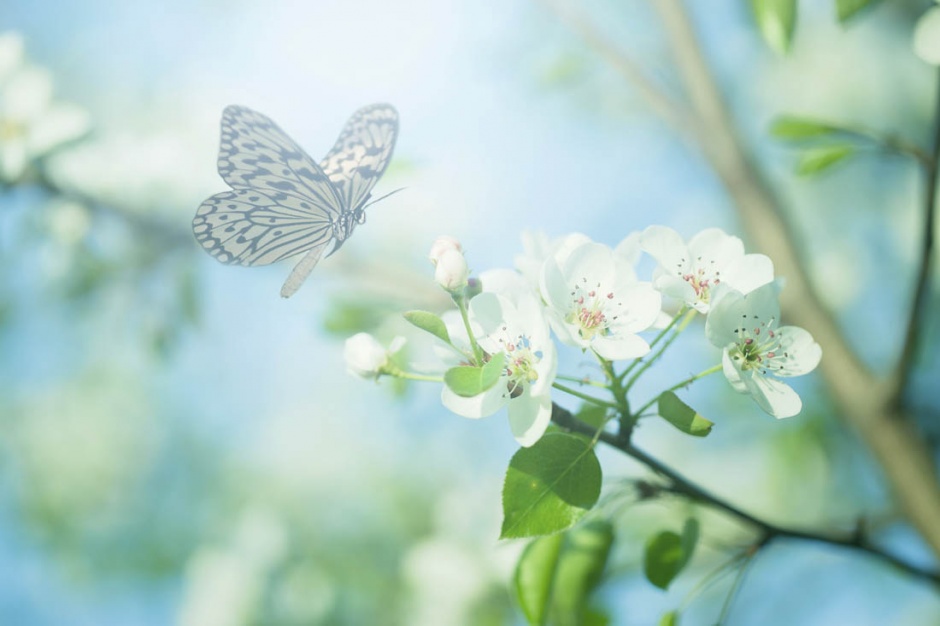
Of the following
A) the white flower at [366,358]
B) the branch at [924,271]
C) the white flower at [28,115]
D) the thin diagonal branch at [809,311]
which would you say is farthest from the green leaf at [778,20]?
the white flower at [28,115]

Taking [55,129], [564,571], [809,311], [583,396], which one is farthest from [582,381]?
[55,129]

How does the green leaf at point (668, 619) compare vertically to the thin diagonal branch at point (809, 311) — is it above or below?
above

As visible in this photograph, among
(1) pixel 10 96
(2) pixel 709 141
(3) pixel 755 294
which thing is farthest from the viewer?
(2) pixel 709 141

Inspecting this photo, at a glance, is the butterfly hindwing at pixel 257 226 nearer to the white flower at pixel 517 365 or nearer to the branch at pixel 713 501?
the white flower at pixel 517 365

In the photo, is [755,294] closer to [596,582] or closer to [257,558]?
[596,582]

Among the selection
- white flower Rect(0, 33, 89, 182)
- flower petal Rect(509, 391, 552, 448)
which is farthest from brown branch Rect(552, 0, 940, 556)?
white flower Rect(0, 33, 89, 182)

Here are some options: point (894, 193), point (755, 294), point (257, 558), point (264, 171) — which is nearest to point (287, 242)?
point (264, 171)
